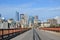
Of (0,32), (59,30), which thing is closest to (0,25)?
(0,32)

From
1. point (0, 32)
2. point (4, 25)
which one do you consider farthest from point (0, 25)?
point (0, 32)

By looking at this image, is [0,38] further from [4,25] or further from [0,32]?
[4,25]

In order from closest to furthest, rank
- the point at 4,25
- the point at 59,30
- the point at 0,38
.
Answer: the point at 0,38
the point at 4,25
the point at 59,30

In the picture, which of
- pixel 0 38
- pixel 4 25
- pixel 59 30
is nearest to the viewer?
pixel 0 38

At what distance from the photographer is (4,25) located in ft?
127

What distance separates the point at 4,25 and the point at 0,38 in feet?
23.6

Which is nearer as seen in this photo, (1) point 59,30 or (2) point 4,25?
(2) point 4,25

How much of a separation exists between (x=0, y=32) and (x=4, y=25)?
233 inches

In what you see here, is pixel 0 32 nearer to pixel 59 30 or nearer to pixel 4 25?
pixel 4 25

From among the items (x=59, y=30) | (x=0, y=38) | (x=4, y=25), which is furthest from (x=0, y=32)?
(x=59, y=30)

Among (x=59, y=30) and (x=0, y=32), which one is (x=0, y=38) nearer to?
(x=0, y=32)

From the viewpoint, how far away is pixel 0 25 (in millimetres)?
38750

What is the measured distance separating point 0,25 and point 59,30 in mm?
52742

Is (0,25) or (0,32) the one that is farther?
(0,25)
